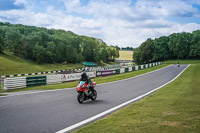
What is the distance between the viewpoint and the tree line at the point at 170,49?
11219 cm

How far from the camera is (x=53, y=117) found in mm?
8133

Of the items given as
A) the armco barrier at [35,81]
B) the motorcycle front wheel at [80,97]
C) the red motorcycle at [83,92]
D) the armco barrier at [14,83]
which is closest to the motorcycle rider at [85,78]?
the red motorcycle at [83,92]

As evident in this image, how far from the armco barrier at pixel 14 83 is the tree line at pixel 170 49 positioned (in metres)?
94.5

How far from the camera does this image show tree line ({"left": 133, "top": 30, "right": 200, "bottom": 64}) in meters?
112

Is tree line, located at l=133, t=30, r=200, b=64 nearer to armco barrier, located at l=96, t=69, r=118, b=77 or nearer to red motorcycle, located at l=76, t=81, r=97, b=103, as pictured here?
armco barrier, located at l=96, t=69, r=118, b=77

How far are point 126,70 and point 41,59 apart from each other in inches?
1787

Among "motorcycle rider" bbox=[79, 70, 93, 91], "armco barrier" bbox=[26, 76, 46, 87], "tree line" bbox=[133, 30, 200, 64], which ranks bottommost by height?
"armco barrier" bbox=[26, 76, 46, 87]

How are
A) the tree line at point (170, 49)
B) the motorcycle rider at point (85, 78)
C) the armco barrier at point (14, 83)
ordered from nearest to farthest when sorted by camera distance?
the motorcycle rider at point (85, 78) < the armco barrier at point (14, 83) < the tree line at point (170, 49)

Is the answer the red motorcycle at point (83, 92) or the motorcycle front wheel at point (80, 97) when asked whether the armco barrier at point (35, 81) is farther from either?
the motorcycle front wheel at point (80, 97)

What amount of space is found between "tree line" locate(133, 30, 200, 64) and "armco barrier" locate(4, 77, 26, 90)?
310 ft

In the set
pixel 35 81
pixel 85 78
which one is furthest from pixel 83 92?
pixel 35 81

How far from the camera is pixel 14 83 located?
20359mm

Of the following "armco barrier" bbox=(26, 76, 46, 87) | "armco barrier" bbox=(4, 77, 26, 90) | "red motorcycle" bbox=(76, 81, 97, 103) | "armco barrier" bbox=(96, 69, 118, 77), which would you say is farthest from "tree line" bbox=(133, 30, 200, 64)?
"red motorcycle" bbox=(76, 81, 97, 103)

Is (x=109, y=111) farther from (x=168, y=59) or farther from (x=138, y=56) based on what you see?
(x=168, y=59)
